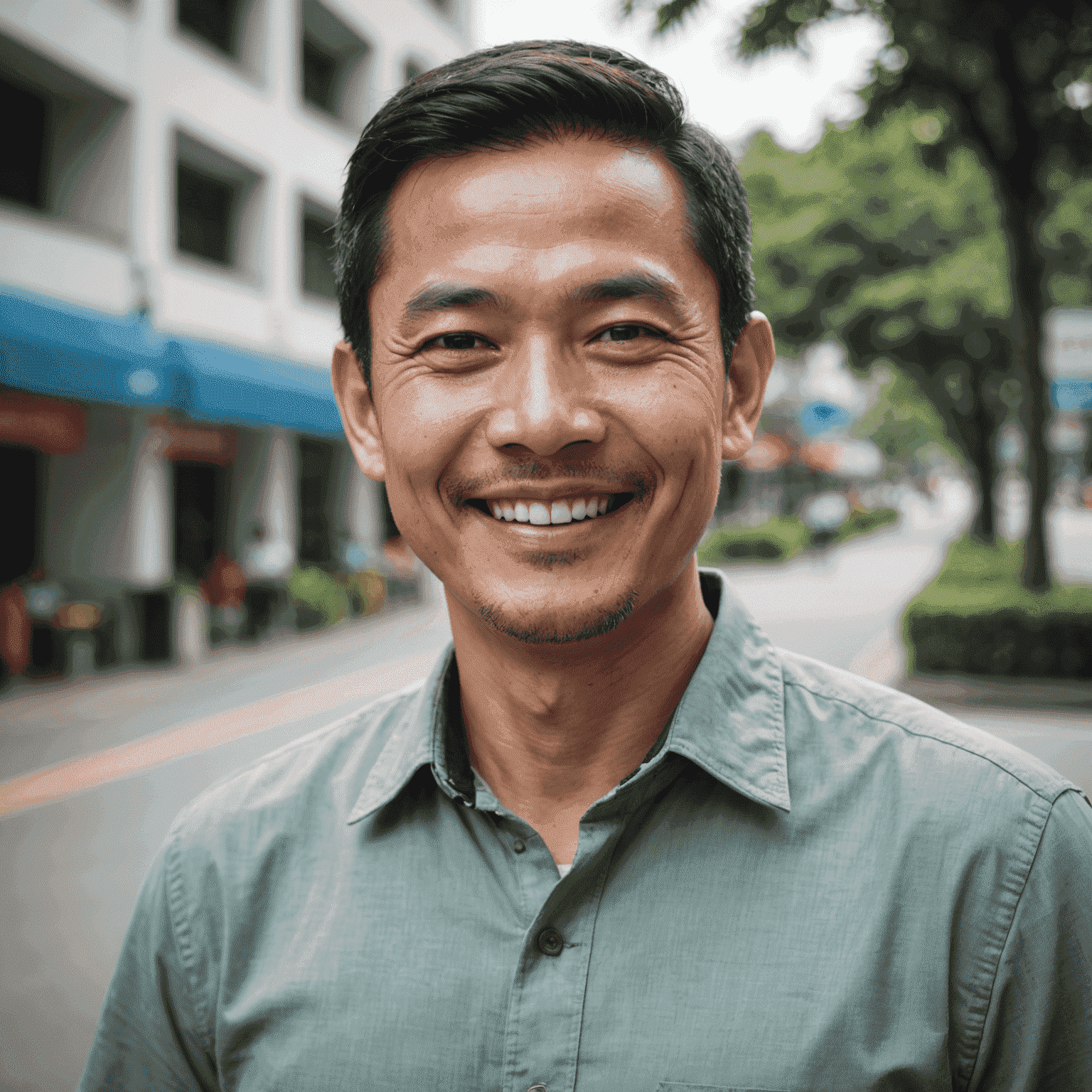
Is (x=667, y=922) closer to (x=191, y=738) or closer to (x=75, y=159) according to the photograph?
(x=191, y=738)

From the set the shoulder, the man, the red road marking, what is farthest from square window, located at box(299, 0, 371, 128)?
the shoulder

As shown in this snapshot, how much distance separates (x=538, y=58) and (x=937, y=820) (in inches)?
49.6

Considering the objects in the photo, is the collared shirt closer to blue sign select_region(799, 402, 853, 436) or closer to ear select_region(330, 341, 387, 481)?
ear select_region(330, 341, 387, 481)

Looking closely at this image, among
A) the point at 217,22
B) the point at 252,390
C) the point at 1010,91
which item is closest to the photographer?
the point at 1010,91

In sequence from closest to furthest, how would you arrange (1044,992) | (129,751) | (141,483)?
(1044,992)
(129,751)
(141,483)

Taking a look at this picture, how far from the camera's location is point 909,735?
1.57 metres

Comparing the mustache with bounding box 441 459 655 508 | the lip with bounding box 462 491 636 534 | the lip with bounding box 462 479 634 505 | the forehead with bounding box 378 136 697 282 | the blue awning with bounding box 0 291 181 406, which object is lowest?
the lip with bounding box 462 491 636 534

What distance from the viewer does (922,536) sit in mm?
40344

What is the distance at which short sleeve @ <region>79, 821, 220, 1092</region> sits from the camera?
162cm

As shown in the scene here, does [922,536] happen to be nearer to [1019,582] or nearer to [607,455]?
[1019,582]

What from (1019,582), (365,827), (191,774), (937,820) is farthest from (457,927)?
(1019,582)

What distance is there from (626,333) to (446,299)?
27 centimetres

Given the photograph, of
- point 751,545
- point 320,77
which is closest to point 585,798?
point 320,77

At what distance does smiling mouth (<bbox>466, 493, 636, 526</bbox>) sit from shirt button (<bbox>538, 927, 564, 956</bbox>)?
0.57m
